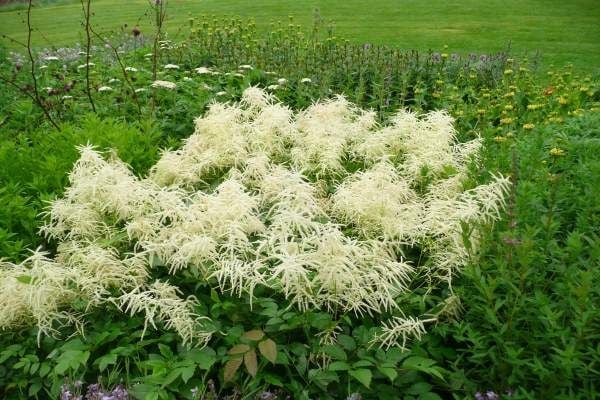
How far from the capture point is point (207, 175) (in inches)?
145

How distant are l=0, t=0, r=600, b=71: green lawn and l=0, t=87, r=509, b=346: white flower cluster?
588 cm

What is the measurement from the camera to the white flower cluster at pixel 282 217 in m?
2.43

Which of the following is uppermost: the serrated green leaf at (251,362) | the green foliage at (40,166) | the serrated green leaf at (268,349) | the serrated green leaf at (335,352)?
the green foliage at (40,166)

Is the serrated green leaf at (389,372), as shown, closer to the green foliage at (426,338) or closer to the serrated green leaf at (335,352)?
the green foliage at (426,338)

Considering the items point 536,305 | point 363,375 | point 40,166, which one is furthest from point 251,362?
point 40,166

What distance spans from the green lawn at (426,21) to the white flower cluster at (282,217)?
19.3 feet

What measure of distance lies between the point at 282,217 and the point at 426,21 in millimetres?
10976

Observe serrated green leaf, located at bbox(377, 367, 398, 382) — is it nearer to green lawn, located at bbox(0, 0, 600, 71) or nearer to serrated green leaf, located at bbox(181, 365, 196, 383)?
serrated green leaf, located at bbox(181, 365, 196, 383)

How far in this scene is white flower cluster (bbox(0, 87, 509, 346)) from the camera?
243cm

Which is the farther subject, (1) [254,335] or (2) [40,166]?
(2) [40,166]

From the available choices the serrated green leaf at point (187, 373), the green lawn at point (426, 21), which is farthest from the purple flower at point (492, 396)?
the green lawn at point (426, 21)

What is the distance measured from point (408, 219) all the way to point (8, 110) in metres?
4.50

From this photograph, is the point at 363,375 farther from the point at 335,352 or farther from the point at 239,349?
the point at 239,349

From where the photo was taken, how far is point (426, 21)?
12523 millimetres
